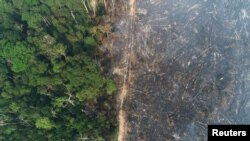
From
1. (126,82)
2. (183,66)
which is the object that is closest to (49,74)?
(126,82)

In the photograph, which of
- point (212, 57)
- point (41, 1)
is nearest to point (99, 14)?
point (41, 1)

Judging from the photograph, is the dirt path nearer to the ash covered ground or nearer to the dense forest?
the ash covered ground

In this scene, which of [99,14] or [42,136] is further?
[99,14]

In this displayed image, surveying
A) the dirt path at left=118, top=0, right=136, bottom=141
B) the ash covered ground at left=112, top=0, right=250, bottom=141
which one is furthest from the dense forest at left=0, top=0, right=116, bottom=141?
the ash covered ground at left=112, top=0, right=250, bottom=141

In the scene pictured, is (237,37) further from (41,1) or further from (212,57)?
(41,1)

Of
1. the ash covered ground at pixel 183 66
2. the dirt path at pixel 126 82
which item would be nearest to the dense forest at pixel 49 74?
the dirt path at pixel 126 82

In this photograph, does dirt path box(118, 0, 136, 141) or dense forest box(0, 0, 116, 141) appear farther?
dirt path box(118, 0, 136, 141)
